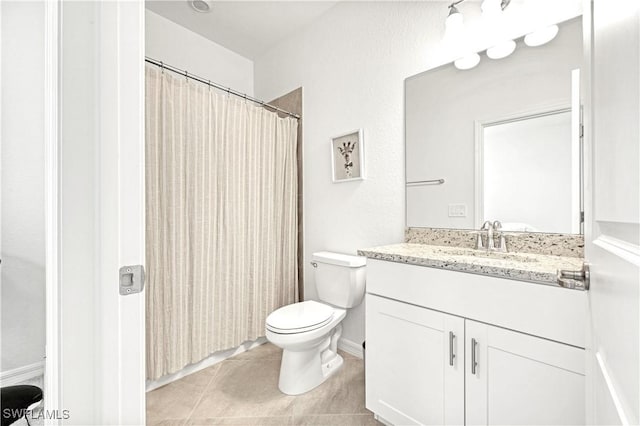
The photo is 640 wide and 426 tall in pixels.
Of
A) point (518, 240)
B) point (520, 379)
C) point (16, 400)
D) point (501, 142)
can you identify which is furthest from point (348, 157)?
point (16, 400)

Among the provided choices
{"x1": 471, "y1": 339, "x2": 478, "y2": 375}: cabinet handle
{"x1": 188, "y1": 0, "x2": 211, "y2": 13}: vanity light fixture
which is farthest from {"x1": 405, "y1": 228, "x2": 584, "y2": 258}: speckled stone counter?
{"x1": 188, "y1": 0, "x2": 211, "y2": 13}: vanity light fixture

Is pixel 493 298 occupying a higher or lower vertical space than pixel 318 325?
higher

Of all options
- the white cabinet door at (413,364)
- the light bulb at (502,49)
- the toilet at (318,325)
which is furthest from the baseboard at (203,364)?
the light bulb at (502,49)

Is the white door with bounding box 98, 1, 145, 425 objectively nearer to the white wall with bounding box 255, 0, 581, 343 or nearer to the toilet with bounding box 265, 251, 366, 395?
the toilet with bounding box 265, 251, 366, 395

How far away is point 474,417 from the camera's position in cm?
104

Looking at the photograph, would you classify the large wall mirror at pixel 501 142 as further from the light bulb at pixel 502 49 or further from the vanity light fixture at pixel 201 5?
the vanity light fixture at pixel 201 5

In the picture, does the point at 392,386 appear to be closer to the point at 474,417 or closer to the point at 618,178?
the point at 474,417

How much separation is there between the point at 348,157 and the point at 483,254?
1.10 meters

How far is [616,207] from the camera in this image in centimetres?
37

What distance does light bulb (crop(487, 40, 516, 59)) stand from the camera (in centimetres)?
135

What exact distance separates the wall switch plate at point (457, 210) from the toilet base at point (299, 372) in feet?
3.88

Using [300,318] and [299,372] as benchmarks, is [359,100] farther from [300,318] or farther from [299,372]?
[299,372]

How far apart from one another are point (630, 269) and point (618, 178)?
0.12 meters

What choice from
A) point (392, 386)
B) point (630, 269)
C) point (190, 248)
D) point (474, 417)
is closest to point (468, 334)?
point (474, 417)
